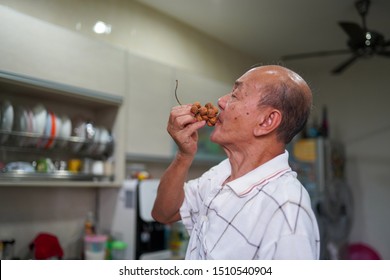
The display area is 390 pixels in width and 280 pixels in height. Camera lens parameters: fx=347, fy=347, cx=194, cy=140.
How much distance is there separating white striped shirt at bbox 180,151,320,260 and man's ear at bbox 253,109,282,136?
6 cm

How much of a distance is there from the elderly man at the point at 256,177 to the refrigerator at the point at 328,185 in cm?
177

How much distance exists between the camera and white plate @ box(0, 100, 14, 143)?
124 centimetres

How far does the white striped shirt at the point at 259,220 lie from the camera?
0.60 meters

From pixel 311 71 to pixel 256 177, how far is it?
1.13ft

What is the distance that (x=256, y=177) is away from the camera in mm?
687

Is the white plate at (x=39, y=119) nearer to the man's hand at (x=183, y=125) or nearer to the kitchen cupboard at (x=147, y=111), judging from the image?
the kitchen cupboard at (x=147, y=111)

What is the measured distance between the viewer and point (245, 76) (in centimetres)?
72

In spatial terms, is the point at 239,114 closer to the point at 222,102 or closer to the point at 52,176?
the point at 222,102

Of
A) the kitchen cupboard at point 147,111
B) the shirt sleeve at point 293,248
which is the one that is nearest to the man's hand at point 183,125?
the shirt sleeve at point 293,248

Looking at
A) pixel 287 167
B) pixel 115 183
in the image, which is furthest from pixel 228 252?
pixel 115 183

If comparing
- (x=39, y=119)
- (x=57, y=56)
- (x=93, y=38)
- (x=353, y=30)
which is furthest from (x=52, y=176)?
(x=353, y=30)

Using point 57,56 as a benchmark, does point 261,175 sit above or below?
below

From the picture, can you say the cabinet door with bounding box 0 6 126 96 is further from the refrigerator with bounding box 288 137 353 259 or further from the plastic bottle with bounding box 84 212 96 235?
the refrigerator with bounding box 288 137 353 259

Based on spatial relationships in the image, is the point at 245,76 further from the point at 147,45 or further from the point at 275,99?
the point at 147,45
